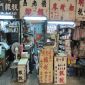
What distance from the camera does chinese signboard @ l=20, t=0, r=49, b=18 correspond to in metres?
6.96

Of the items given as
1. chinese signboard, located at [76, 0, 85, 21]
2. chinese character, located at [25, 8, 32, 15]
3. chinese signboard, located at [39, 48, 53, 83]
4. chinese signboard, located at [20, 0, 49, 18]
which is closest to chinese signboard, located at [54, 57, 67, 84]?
chinese signboard, located at [39, 48, 53, 83]

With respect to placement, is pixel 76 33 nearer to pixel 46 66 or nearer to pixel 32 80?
pixel 46 66

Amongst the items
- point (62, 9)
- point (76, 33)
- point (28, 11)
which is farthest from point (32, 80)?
point (62, 9)

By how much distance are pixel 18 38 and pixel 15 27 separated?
2.41ft

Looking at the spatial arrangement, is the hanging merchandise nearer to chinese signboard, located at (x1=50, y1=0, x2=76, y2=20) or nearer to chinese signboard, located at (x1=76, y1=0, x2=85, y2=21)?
chinese signboard, located at (x1=76, y1=0, x2=85, y2=21)

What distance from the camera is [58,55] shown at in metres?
9.30

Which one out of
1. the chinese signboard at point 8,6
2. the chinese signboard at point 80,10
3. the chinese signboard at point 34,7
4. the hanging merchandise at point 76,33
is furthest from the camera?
the hanging merchandise at point 76,33

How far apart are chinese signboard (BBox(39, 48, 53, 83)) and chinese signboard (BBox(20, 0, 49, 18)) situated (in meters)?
2.55

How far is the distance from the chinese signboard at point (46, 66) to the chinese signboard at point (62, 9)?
244 centimetres

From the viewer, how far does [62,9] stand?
23.2 feet

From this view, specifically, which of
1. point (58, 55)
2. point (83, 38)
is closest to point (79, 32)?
point (83, 38)

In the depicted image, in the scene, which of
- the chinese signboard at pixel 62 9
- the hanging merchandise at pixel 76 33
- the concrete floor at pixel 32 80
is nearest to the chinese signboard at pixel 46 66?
the concrete floor at pixel 32 80

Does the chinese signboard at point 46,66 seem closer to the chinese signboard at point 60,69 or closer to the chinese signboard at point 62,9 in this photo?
the chinese signboard at point 60,69

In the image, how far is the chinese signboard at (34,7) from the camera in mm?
6961
